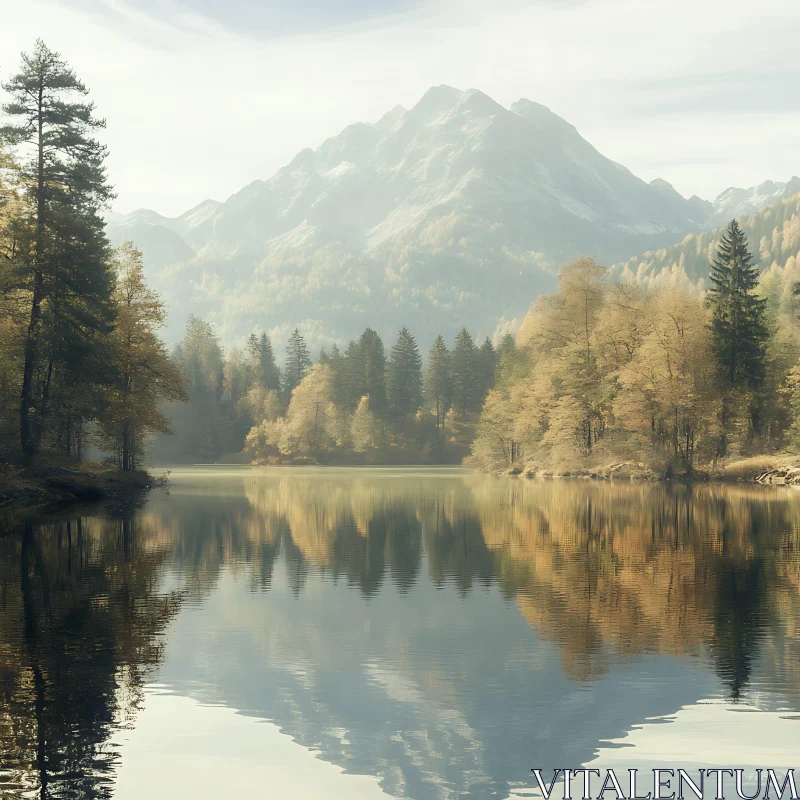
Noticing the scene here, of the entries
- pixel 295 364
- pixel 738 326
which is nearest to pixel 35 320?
pixel 738 326

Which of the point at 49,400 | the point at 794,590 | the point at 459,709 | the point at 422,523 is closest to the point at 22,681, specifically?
the point at 459,709

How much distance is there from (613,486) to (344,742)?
5759 cm

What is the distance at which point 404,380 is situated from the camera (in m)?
160

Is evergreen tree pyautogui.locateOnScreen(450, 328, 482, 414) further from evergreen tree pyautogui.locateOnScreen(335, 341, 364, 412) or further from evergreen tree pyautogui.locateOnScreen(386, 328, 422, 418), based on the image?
evergreen tree pyautogui.locateOnScreen(335, 341, 364, 412)

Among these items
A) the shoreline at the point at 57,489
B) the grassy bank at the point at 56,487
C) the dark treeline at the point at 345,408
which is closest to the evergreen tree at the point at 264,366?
the dark treeline at the point at 345,408

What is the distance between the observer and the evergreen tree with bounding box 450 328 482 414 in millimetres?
157750

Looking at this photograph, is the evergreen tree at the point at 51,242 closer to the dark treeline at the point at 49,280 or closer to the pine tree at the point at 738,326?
the dark treeline at the point at 49,280

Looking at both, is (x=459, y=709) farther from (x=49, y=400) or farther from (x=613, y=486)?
(x=613, y=486)

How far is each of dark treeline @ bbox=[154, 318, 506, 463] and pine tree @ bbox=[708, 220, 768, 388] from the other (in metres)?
64.8

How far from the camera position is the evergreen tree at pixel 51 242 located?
4412 centimetres

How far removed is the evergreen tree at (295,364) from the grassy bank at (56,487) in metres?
124

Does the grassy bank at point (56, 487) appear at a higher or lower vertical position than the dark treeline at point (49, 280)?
lower

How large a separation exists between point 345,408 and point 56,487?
11485cm

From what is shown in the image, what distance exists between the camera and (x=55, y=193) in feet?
150
